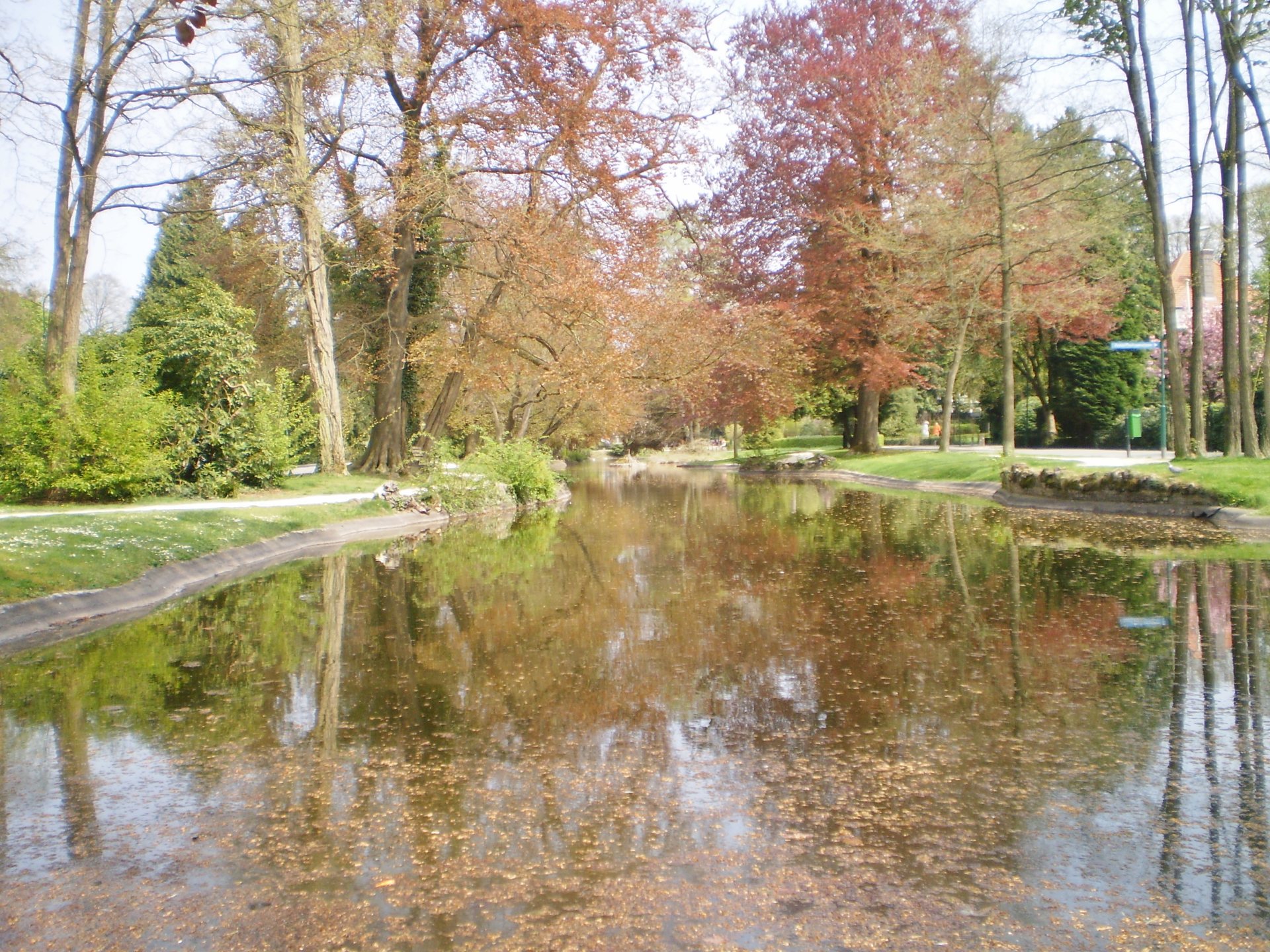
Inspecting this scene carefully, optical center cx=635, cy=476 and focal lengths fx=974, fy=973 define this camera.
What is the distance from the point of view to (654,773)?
4.73 metres

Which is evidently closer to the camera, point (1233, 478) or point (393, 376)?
point (1233, 478)

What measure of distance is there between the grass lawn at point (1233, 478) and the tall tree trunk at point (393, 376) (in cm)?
1775

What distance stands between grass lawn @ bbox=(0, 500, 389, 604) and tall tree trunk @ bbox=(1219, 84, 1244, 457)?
754 inches

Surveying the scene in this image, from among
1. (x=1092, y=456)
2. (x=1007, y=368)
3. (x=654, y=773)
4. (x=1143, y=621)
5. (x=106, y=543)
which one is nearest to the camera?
(x=654, y=773)

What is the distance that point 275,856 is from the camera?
12.5 feet

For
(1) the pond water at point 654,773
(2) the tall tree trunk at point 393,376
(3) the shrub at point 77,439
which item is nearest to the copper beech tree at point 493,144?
(2) the tall tree trunk at point 393,376

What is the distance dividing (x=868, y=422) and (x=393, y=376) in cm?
2234

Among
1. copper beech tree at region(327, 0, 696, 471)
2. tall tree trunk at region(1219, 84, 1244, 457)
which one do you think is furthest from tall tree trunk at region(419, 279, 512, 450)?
tall tree trunk at region(1219, 84, 1244, 457)

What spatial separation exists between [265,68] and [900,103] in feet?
76.3

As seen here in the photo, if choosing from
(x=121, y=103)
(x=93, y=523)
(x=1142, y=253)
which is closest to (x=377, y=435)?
(x=121, y=103)

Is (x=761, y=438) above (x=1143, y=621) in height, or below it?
above

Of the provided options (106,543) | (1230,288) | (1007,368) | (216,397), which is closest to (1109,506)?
(1230,288)

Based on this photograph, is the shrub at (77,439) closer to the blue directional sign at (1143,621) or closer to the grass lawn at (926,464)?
the blue directional sign at (1143,621)

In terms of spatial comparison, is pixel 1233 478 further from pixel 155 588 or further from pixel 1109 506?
pixel 155 588
